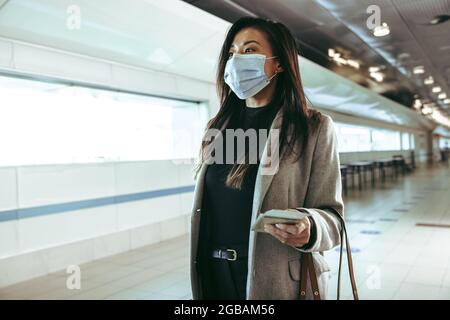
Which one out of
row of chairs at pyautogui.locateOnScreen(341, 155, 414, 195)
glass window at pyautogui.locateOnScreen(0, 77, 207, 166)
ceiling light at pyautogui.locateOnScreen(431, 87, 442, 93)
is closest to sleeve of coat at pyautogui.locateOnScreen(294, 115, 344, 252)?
glass window at pyautogui.locateOnScreen(0, 77, 207, 166)

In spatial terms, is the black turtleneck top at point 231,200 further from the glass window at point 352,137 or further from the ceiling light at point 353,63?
the glass window at point 352,137

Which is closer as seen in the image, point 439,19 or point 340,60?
point 439,19

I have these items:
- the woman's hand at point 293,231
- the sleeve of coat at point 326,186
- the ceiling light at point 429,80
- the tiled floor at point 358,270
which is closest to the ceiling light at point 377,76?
the ceiling light at point 429,80

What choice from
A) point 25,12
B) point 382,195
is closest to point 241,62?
point 25,12

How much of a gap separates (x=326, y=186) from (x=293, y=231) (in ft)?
0.71

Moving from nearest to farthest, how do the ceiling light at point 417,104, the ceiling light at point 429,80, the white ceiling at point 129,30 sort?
1. the white ceiling at point 129,30
2. the ceiling light at point 429,80
3. the ceiling light at point 417,104

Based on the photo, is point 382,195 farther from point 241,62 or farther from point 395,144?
point 395,144

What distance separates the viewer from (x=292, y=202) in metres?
1.13

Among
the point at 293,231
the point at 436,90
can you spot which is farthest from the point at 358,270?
the point at 436,90

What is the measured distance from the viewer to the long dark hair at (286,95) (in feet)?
3.79

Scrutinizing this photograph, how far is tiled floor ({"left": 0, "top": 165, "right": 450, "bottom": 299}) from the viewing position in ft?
11.6

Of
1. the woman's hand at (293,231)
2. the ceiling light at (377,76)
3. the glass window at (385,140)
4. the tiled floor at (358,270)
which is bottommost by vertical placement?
the tiled floor at (358,270)

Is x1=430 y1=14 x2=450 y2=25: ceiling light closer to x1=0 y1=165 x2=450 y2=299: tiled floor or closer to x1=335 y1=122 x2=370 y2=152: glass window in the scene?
x1=0 y1=165 x2=450 y2=299: tiled floor

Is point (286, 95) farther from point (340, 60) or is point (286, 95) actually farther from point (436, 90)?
point (436, 90)
